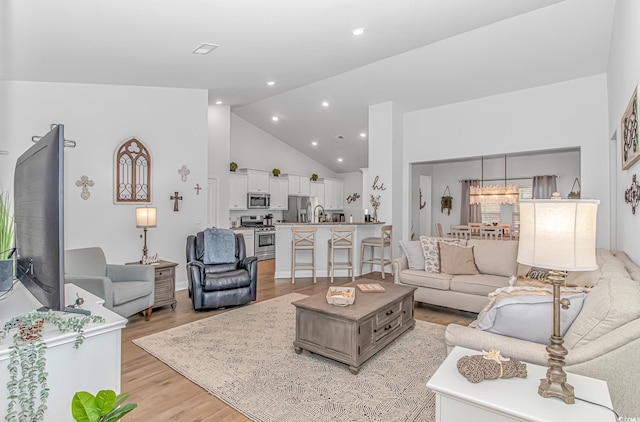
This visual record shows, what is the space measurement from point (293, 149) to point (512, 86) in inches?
231

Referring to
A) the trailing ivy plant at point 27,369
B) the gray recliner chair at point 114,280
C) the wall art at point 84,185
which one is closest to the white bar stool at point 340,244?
the gray recliner chair at point 114,280

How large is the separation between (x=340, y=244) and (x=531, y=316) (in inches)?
173

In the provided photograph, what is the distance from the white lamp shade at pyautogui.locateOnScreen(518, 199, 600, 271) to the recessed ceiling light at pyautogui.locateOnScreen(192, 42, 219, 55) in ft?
12.4

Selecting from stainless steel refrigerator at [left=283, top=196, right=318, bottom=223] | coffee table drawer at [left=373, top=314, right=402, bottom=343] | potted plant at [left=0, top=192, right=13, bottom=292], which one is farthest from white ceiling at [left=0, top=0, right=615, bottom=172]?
stainless steel refrigerator at [left=283, top=196, right=318, bottom=223]

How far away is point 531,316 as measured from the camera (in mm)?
1823

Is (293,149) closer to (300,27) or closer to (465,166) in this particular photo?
(465,166)

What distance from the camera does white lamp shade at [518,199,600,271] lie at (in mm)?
1323

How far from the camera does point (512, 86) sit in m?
5.52

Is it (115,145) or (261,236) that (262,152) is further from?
(115,145)

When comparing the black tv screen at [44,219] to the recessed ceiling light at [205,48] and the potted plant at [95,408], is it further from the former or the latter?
the recessed ceiling light at [205,48]

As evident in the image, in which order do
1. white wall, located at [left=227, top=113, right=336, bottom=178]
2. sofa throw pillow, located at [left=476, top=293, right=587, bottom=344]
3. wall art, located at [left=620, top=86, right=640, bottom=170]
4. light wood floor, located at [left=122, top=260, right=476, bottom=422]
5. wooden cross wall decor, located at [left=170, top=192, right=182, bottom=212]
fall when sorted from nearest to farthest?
sofa throw pillow, located at [left=476, top=293, right=587, bottom=344], light wood floor, located at [left=122, top=260, right=476, bottom=422], wall art, located at [left=620, top=86, right=640, bottom=170], wooden cross wall decor, located at [left=170, top=192, right=182, bottom=212], white wall, located at [left=227, top=113, right=336, bottom=178]

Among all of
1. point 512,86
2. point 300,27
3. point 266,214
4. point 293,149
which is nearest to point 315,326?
point 300,27

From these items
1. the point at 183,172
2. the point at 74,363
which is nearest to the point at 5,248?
the point at 74,363

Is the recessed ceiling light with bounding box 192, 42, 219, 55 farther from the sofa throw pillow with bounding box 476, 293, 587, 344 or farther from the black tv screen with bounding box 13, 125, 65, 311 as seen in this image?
the sofa throw pillow with bounding box 476, 293, 587, 344
